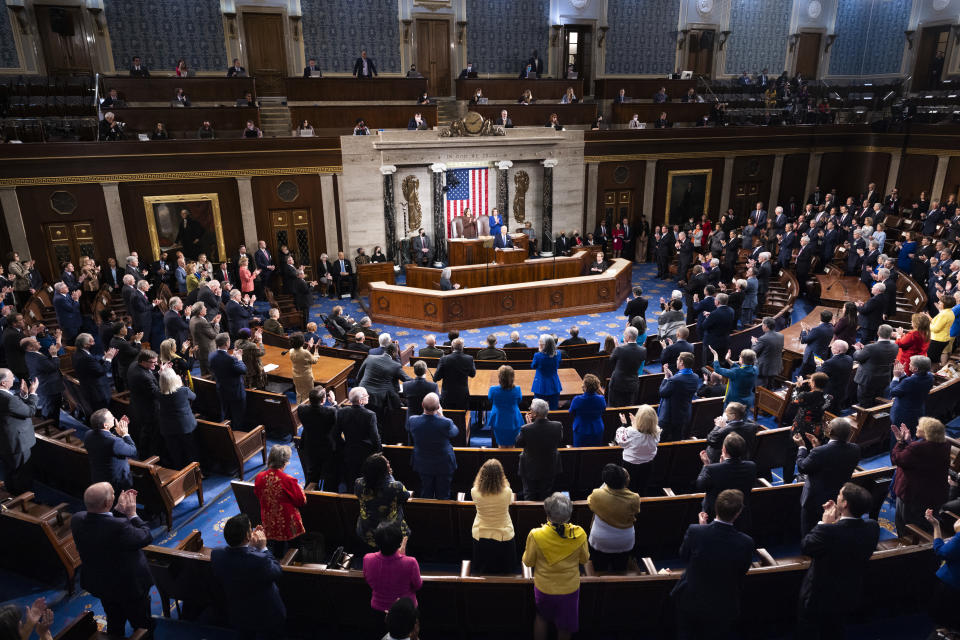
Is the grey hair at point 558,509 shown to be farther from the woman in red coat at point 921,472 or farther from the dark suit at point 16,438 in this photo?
the dark suit at point 16,438

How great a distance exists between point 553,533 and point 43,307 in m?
10.9

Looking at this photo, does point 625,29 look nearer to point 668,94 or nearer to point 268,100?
point 668,94

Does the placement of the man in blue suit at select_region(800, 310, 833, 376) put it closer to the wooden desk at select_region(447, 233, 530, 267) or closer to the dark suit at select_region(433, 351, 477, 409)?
the dark suit at select_region(433, 351, 477, 409)

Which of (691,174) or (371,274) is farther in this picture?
(691,174)

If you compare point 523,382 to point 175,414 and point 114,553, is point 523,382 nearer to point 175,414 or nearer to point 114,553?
point 175,414

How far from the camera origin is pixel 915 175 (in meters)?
17.1

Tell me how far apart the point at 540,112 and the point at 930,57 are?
14046 mm

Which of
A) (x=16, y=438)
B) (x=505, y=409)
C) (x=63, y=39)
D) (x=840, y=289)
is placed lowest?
(x=840, y=289)

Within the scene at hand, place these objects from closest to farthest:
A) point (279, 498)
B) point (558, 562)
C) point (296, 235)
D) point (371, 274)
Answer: point (558, 562), point (279, 498), point (371, 274), point (296, 235)

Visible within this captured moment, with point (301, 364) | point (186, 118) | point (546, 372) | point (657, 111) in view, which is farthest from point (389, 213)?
point (546, 372)

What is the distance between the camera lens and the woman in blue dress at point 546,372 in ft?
20.8

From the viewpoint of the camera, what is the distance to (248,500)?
4.84m

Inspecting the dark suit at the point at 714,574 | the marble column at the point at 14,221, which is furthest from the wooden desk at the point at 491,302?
the dark suit at the point at 714,574

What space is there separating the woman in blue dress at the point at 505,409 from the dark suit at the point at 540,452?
458 mm
